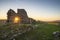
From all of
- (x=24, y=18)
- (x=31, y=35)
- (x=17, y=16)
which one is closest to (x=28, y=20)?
(x=24, y=18)

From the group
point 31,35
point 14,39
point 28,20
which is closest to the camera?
point 14,39

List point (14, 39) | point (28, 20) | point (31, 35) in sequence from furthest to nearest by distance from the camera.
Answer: point (28, 20)
point (31, 35)
point (14, 39)

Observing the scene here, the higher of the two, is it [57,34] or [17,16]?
[17,16]

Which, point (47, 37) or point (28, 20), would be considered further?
point (28, 20)

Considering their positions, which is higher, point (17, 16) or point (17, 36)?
point (17, 16)

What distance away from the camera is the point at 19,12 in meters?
31.6

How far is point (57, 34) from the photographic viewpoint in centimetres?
1711

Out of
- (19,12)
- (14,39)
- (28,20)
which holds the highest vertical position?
(19,12)

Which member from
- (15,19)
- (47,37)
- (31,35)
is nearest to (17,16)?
(15,19)

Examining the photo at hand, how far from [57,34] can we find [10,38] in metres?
7.62

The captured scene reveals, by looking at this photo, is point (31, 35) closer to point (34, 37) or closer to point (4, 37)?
point (34, 37)

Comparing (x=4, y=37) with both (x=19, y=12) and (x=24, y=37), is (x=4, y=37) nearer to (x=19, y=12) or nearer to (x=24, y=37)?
(x=24, y=37)

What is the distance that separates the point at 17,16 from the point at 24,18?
2186 mm

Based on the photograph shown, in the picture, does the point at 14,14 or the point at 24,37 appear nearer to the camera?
the point at 24,37
